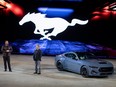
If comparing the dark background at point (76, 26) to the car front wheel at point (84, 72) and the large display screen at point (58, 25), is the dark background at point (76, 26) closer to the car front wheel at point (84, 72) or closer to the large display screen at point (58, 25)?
the large display screen at point (58, 25)

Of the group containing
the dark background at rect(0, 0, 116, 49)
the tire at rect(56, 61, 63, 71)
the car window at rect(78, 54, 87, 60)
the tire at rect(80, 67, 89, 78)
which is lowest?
the tire at rect(80, 67, 89, 78)

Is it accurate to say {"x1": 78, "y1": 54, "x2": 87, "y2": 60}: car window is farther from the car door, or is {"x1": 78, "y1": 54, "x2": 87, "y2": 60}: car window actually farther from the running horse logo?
the running horse logo

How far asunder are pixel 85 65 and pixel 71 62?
1598 millimetres

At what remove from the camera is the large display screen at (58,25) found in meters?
37.4

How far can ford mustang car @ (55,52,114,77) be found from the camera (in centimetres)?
1992

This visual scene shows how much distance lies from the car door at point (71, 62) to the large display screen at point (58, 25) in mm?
15080

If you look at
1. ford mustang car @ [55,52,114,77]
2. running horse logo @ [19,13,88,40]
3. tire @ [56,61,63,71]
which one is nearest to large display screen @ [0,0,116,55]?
running horse logo @ [19,13,88,40]

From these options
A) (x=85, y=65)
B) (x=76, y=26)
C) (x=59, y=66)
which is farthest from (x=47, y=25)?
(x=85, y=65)

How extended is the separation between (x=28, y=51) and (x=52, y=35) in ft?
10.4

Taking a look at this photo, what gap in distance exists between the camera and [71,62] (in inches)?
853

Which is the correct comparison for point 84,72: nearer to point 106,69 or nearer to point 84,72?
point 84,72

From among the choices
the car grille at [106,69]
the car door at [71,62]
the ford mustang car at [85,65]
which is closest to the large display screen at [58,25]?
the ford mustang car at [85,65]

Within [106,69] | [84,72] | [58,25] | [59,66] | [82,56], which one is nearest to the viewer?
[106,69]

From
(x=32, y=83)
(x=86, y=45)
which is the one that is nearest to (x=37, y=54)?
(x=32, y=83)
